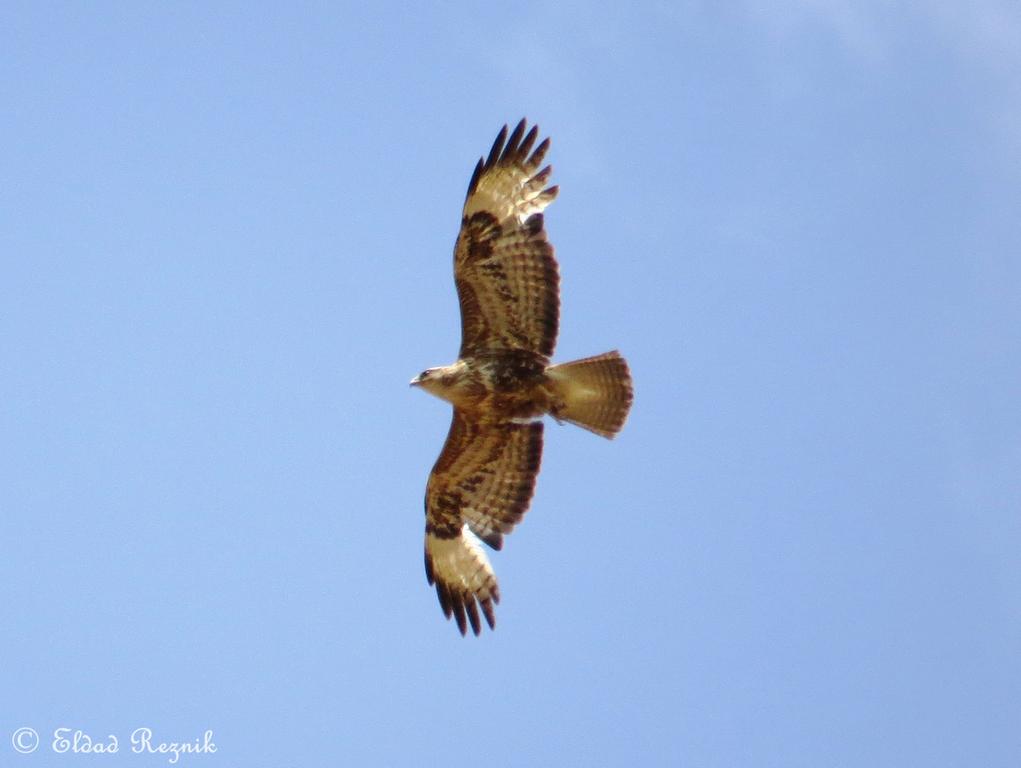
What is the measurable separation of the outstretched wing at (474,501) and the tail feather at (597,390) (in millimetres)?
495

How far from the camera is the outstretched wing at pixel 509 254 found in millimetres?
10242

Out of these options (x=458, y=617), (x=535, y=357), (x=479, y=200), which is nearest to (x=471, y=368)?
(x=535, y=357)

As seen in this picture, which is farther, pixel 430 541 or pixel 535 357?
pixel 430 541

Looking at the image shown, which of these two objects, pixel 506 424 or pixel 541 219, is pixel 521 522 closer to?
pixel 506 424

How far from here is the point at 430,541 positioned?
11.2m

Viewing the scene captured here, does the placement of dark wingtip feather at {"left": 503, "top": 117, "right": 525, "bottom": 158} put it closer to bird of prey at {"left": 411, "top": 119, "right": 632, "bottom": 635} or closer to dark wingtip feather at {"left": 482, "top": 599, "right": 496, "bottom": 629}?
bird of prey at {"left": 411, "top": 119, "right": 632, "bottom": 635}

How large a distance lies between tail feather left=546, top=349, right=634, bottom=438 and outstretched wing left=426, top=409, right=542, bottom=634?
19.5 inches

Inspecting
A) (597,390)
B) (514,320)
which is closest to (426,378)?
(514,320)

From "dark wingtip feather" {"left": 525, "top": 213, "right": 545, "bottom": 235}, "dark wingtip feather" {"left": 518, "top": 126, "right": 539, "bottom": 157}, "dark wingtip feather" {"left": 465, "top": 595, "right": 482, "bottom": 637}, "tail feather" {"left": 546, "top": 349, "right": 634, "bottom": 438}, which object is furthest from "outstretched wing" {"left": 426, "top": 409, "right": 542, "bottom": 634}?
"dark wingtip feather" {"left": 518, "top": 126, "right": 539, "bottom": 157}

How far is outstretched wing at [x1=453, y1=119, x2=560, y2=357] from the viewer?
10242 millimetres

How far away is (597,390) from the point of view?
33.6ft

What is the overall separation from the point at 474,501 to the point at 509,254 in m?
1.76

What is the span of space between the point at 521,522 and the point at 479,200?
7.08 feet

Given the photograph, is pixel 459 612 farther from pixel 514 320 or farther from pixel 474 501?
pixel 514 320
